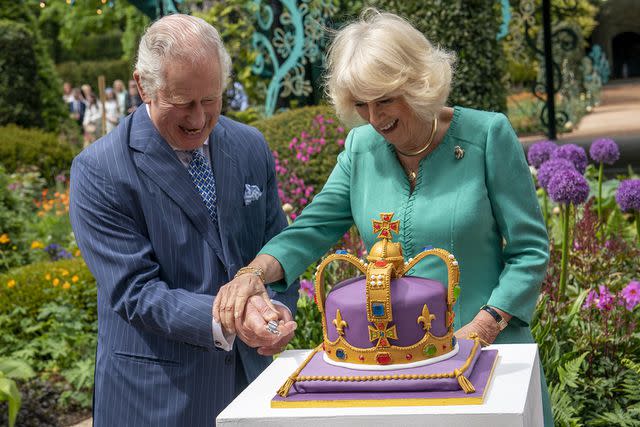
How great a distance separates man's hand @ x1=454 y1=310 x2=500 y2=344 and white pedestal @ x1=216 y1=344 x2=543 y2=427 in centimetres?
25

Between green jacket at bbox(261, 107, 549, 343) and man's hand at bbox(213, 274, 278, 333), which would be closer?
man's hand at bbox(213, 274, 278, 333)

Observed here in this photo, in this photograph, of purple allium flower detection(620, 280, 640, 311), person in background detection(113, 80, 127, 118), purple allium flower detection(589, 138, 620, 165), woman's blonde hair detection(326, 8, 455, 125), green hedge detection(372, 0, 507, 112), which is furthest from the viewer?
person in background detection(113, 80, 127, 118)

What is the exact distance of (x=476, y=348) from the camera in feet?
7.47

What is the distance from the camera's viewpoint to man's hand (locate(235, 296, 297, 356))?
2.33 m

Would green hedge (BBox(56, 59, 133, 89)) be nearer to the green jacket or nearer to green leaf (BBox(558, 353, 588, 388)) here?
green leaf (BBox(558, 353, 588, 388))

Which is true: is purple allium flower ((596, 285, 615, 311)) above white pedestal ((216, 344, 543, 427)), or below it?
below

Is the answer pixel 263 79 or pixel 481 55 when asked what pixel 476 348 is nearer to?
pixel 481 55

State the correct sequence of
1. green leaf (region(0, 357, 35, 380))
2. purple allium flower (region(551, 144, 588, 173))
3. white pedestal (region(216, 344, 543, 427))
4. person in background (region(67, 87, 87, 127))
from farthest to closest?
person in background (region(67, 87, 87, 127)), purple allium flower (region(551, 144, 588, 173)), green leaf (region(0, 357, 35, 380)), white pedestal (region(216, 344, 543, 427))

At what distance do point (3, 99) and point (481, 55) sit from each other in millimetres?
11460

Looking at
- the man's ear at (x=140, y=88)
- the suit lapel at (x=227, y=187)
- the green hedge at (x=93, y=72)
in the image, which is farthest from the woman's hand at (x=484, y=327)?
the green hedge at (x=93, y=72)

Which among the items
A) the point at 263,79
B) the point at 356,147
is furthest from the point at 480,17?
the point at 356,147

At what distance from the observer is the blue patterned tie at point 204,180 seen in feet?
9.04

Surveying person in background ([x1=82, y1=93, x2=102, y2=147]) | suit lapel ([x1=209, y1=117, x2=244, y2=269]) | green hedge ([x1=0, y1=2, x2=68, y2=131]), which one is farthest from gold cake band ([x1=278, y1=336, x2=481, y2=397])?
person in background ([x1=82, y1=93, x2=102, y2=147])

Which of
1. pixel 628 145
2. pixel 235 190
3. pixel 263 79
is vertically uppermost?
pixel 235 190
